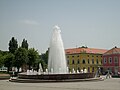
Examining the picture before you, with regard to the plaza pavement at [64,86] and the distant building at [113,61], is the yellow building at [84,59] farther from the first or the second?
the plaza pavement at [64,86]

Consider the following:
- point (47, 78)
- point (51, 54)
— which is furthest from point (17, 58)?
point (47, 78)

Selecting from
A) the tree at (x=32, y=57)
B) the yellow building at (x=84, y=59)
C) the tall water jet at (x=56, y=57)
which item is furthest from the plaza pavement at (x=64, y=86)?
the yellow building at (x=84, y=59)

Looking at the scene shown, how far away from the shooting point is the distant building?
7630 centimetres

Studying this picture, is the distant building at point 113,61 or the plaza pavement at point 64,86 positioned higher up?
the distant building at point 113,61

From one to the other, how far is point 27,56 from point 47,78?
42.0 m

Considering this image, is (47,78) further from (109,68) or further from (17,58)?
(109,68)

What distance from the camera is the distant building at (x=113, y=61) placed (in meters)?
76.3

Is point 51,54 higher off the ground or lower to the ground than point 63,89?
higher

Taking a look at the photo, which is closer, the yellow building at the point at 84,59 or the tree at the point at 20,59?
the tree at the point at 20,59

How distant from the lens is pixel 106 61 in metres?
79.9

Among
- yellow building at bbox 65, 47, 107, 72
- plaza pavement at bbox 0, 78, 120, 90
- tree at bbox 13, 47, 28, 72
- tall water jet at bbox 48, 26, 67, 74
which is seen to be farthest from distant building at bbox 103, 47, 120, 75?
plaza pavement at bbox 0, 78, 120, 90

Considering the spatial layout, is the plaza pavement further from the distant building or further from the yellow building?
the yellow building

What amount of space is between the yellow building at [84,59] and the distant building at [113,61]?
1063cm

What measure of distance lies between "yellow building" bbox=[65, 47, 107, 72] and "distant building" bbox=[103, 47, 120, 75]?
34.9 ft
